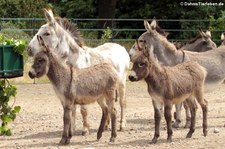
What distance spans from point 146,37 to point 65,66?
Result: 2.47m

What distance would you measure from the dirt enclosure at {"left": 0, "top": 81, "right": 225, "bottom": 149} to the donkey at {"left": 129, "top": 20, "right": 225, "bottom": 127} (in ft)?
2.52

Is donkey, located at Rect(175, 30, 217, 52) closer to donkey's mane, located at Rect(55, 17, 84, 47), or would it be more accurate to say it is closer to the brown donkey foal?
donkey's mane, located at Rect(55, 17, 84, 47)

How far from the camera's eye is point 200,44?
42.8 feet

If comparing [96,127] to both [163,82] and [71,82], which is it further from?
[163,82]

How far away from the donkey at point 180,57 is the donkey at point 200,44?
1.23 m

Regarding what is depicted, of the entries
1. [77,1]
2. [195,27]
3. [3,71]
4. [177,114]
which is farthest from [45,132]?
[77,1]

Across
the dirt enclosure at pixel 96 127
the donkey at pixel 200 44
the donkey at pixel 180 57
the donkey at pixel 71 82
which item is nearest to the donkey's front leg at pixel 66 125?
the donkey at pixel 71 82

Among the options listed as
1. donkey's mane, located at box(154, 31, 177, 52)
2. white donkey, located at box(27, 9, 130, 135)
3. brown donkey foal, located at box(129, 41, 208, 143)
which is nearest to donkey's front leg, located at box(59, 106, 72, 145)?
white donkey, located at box(27, 9, 130, 135)

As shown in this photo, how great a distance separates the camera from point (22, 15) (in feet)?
90.4

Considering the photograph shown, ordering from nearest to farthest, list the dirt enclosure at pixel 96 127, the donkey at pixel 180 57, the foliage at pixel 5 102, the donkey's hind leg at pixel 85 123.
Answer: the dirt enclosure at pixel 96 127 → the foliage at pixel 5 102 → the donkey's hind leg at pixel 85 123 → the donkey at pixel 180 57

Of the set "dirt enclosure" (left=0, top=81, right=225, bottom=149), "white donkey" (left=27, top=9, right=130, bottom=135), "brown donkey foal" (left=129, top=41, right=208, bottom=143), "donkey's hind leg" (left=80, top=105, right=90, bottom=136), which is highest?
"white donkey" (left=27, top=9, right=130, bottom=135)

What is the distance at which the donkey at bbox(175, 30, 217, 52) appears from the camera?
Result: 42.4 ft

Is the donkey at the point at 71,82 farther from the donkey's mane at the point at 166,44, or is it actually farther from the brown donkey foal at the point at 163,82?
the donkey's mane at the point at 166,44

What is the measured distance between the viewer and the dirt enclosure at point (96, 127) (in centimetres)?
913
